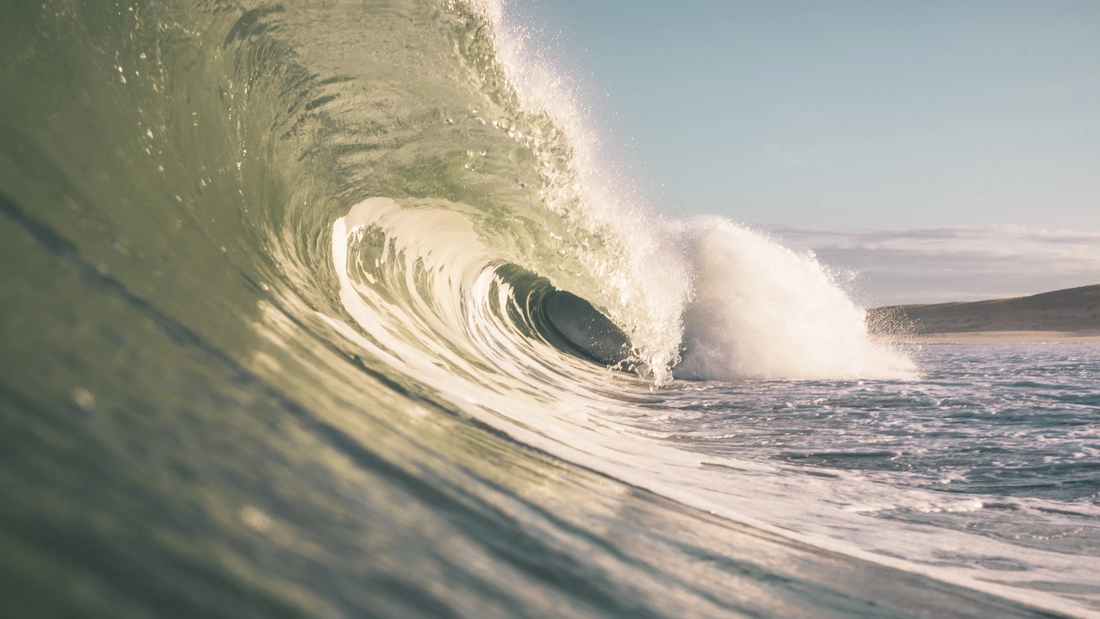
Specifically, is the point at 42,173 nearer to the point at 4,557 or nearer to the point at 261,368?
the point at 261,368

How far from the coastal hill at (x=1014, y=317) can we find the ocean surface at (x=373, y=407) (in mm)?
31022

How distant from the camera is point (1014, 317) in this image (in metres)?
38.6

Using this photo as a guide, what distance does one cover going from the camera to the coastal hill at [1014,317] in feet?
117

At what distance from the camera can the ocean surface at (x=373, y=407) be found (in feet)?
3.03

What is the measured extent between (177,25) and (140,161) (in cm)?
138

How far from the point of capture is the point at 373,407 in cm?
194

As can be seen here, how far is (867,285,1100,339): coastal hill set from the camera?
35.5m

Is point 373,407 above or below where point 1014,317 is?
below

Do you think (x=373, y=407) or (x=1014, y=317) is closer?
(x=373, y=407)

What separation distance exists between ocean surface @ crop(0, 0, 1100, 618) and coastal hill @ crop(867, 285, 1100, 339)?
102ft

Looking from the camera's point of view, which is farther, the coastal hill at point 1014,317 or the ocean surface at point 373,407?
the coastal hill at point 1014,317

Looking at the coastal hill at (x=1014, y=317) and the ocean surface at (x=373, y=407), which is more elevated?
the coastal hill at (x=1014, y=317)

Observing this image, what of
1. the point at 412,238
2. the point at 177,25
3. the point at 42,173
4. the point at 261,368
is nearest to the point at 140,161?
the point at 42,173

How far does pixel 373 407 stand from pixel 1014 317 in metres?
43.8
